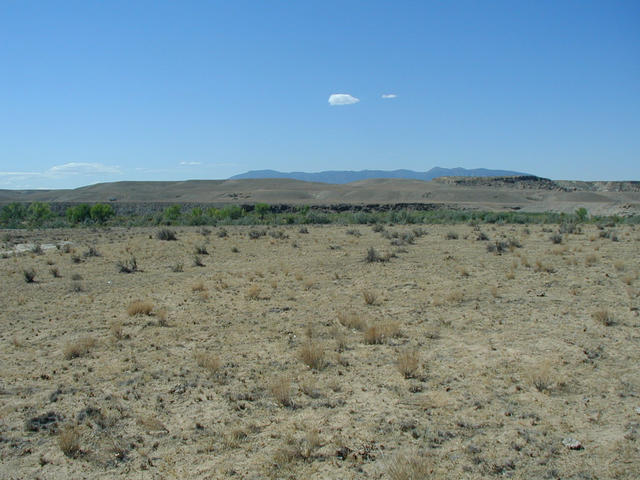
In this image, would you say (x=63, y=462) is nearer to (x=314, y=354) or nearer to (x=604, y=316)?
(x=314, y=354)

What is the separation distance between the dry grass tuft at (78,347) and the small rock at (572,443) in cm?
858

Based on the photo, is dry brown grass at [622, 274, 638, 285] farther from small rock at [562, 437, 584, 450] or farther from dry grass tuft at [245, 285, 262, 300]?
small rock at [562, 437, 584, 450]

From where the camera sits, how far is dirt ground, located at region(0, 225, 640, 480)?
20.1 ft

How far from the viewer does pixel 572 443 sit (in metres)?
6.14

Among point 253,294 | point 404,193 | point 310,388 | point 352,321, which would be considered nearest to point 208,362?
point 310,388

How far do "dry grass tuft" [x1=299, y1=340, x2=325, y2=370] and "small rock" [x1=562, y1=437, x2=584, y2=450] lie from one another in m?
4.13

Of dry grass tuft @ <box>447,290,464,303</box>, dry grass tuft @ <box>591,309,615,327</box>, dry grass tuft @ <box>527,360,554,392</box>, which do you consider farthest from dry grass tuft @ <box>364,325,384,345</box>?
dry grass tuft @ <box>591,309,615,327</box>

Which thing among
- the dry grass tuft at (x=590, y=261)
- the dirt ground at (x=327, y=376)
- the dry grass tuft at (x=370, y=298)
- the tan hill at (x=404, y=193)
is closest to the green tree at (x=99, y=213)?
the tan hill at (x=404, y=193)

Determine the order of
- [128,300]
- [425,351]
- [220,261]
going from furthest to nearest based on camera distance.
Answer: [220,261] → [128,300] → [425,351]

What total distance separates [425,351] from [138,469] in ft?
18.8

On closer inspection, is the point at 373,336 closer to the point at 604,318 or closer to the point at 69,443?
the point at 604,318

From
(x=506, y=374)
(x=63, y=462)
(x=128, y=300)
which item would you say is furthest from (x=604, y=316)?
(x=128, y=300)

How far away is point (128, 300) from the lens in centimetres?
1538

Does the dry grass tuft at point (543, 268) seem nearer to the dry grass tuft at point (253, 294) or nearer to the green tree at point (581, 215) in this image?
the dry grass tuft at point (253, 294)
